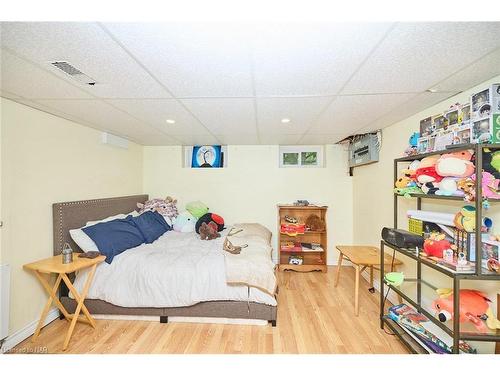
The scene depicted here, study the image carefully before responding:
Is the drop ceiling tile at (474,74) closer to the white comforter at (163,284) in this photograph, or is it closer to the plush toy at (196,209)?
the white comforter at (163,284)

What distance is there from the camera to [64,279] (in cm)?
186

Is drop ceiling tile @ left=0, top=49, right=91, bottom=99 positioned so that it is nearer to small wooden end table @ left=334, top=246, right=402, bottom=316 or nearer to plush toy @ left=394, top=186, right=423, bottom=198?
plush toy @ left=394, top=186, right=423, bottom=198

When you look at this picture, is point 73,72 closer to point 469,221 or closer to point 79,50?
point 79,50

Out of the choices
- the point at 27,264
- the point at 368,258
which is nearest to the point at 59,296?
the point at 27,264

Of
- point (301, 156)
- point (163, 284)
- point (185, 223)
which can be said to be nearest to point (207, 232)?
point (185, 223)

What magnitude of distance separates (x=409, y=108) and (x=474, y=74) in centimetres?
65

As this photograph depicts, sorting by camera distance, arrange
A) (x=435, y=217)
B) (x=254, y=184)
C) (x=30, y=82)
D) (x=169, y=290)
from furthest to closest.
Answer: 1. (x=254, y=184)
2. (x=169, y=290)
3. (x=435, y=217)
4. (x=30, y=82)

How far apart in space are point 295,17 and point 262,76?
617mm

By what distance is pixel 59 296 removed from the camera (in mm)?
2248

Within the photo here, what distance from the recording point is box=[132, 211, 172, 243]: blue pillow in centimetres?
287

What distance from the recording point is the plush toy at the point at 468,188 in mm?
1319

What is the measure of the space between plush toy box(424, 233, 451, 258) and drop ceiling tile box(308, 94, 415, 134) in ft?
3.73

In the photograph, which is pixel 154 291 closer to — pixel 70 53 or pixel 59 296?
pixel 59 296

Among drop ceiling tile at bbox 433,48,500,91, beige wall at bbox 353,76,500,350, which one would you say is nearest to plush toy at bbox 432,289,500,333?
beige wall at bbox 353,76,500,350
